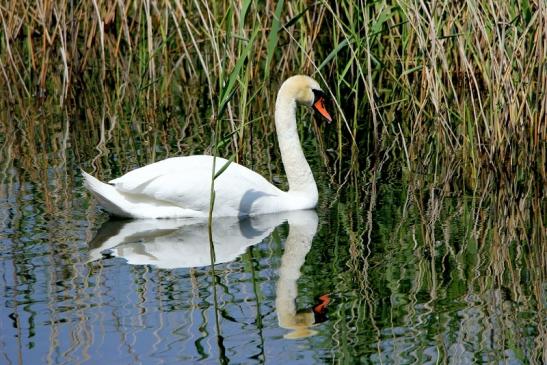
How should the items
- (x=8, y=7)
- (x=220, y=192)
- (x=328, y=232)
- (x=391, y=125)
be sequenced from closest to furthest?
(x=328, y=232) < (x=220, y=192) < (x=391, y=125) < (x=8, y=7)

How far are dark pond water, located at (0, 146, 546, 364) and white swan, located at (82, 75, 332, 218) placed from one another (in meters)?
0.11

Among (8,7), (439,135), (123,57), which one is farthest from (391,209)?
(123,57)

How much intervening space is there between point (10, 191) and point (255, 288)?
3060mm

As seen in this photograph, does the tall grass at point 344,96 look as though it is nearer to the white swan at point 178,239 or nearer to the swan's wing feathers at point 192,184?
the swan's wing feathers at point 192,184

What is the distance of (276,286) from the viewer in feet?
21.1

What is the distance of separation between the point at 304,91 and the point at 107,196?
70.4 inches

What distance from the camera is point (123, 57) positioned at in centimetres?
1467

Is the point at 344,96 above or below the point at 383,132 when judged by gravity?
above

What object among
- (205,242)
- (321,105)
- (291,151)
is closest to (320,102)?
(321,105)

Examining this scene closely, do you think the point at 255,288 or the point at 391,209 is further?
the point at 391,209

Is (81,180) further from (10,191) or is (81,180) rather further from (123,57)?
(123,57)

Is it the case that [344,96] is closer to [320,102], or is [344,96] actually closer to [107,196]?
[320,102]

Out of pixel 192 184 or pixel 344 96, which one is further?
pixel 344 96

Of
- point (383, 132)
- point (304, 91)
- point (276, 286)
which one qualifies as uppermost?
point (304, 91)
